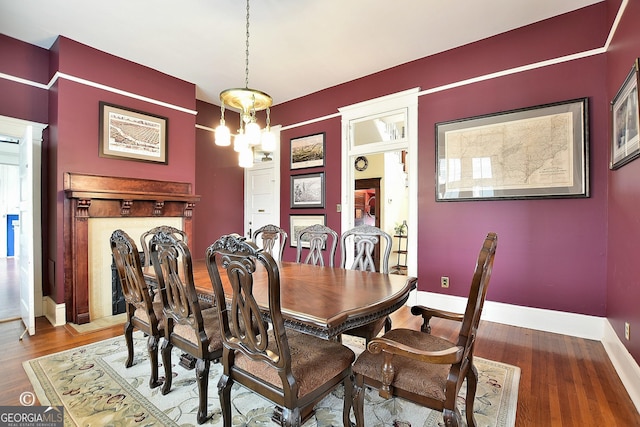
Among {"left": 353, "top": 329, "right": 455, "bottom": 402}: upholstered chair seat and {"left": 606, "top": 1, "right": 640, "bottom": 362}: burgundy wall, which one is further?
{"left": 606, "top": 1, "right": 640, "bottom": 362}: burgundy wall

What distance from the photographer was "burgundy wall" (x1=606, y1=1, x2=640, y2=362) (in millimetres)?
1994

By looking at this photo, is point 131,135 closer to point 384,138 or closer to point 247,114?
point 247,114

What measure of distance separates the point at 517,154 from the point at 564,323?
1.71m

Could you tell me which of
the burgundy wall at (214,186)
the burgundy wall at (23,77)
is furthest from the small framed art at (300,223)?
the burgundy wall at (23,77)

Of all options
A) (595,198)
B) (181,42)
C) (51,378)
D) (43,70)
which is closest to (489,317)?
(595,198)

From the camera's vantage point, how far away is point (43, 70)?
347 centimetres

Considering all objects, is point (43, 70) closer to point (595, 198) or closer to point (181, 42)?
point (181, 42)

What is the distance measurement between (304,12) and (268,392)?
307cm

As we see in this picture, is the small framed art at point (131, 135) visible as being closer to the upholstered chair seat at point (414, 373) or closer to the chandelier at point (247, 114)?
the chandelier at point (247, 114)

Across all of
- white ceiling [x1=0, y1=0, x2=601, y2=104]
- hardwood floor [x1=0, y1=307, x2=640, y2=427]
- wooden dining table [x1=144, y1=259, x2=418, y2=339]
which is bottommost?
hardwood floor [x1=0, y1=307, x2=640, y2=427]

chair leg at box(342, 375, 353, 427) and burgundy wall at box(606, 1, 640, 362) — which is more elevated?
burgundy wall at box(606, 1, 640, 362)

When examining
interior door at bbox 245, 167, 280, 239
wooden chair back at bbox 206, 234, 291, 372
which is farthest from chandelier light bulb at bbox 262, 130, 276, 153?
interior door at bbox 245, 167, 280, 239

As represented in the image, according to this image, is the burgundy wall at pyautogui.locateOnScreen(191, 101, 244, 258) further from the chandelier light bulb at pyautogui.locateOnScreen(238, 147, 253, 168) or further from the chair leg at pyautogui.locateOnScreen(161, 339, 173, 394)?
the chair leg at pyautogui.locateOnScreen(161, 339, 173, 394)

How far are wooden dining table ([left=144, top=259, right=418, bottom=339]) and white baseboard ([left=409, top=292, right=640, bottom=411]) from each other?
1.56 meters
